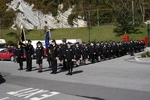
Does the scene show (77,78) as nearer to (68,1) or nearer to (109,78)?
(109,78)

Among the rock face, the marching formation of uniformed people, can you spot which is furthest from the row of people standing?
the rock face

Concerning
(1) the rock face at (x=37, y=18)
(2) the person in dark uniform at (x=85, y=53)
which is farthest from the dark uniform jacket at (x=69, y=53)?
(1) the rock face at (x=37, y=18)

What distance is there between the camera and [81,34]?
208 feet

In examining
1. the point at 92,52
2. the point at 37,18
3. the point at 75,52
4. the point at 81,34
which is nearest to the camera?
the point at 75,52

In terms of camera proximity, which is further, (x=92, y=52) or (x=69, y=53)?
(x=92, y=52)

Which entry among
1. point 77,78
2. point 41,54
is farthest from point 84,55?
point 77,78

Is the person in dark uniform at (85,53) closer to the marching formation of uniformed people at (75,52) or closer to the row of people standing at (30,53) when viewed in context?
the marching formation of uniformed people at (75,52)

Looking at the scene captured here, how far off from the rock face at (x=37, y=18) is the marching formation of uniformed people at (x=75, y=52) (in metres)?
44.3

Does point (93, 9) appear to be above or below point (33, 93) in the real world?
above

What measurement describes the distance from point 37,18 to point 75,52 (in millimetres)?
59989

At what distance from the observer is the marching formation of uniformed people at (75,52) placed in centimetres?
1709

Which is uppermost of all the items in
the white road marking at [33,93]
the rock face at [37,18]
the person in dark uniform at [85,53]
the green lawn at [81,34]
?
the rock face at [37,18]

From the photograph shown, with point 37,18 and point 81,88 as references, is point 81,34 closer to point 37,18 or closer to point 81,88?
point 37,18

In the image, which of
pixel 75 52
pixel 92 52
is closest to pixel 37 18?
pixel 92 52
